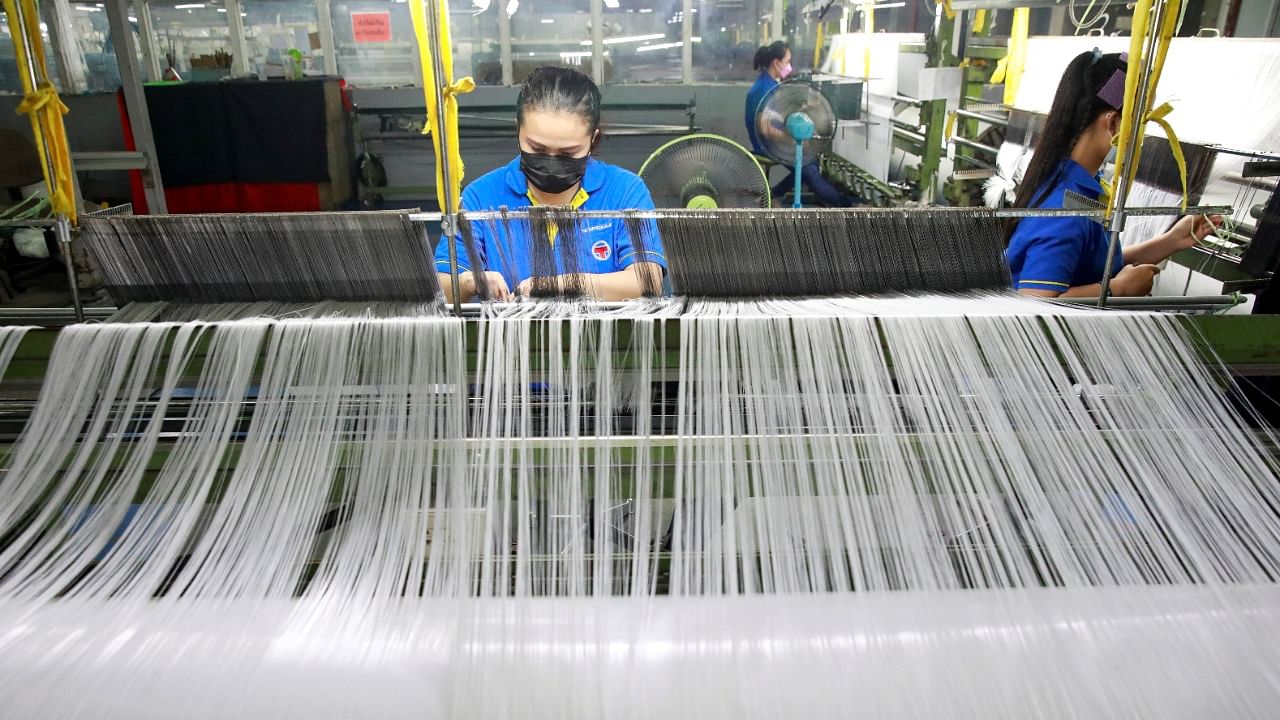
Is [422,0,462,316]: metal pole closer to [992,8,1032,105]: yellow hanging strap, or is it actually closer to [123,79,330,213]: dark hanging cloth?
[992,8,1032,105]: yellow hanging strap

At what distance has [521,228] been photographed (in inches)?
55.8

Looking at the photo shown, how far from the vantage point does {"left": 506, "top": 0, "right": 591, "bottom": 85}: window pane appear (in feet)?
18.7

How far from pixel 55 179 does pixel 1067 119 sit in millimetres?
2176

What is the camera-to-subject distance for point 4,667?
2.55 ft

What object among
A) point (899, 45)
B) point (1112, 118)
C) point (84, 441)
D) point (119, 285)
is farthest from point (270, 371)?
point (899, 45)

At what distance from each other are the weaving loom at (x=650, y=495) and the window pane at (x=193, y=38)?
18.0ft

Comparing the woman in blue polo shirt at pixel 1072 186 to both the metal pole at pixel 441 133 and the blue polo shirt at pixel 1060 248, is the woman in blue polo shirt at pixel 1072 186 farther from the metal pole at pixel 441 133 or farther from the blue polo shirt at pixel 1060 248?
the metal pole at pixel 441 133

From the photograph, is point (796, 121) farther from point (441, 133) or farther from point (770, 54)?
point (441, 133)

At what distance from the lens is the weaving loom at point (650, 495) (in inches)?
30.4

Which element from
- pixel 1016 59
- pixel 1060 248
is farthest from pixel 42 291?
pixel 1016 59

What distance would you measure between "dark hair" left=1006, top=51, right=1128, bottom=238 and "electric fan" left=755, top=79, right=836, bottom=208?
170cm

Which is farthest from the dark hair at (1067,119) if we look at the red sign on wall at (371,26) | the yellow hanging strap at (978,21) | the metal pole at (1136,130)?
the red sign on wall at (371,26)

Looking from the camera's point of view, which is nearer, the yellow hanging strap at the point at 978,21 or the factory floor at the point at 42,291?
the factory floor at the point at 42,291

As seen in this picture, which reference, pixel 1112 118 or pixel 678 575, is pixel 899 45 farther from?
pixel 678 575
